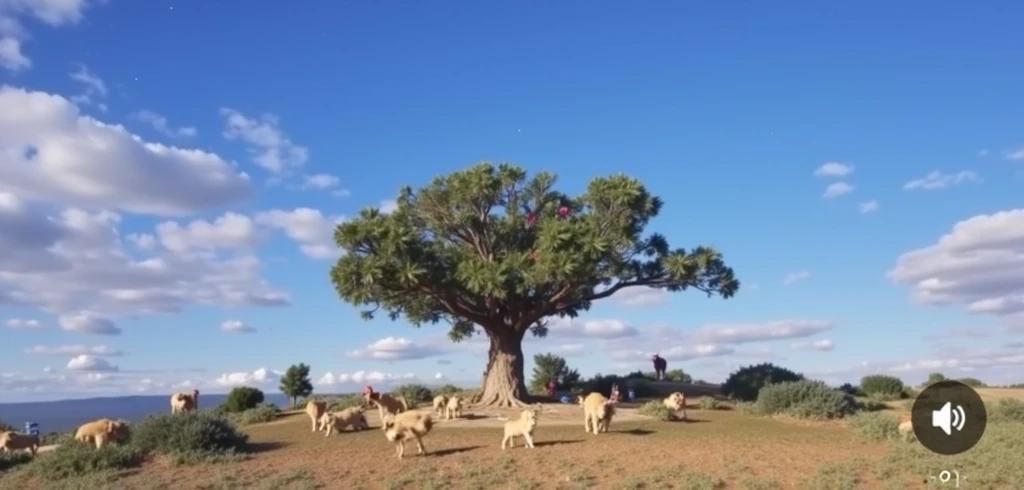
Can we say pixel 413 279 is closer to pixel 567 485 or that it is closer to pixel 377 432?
pixel 377 432

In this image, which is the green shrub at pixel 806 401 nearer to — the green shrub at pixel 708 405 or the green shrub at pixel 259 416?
the green shrub at pixel 708 405

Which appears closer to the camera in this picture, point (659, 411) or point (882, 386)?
point (659, 411)

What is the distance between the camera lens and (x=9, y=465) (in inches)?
666

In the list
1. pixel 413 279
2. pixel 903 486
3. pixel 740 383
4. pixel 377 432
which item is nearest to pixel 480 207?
pixel 413 279

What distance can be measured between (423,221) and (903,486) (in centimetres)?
1865

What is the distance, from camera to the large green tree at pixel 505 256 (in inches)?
982

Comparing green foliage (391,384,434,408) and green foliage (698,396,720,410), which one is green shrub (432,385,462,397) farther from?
green foliage (698,396,720,410)

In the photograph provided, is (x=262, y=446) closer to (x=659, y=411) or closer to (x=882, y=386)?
(x=659, y=411)

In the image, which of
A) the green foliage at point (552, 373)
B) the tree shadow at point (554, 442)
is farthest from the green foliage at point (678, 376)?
the tree shadow at point (554, 442)

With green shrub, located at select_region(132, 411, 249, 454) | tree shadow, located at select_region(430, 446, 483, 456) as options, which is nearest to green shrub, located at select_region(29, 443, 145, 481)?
green shrub, located at select_region(132, 411, 249, 454)

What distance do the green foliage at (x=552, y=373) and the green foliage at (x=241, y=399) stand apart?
11.8 metres

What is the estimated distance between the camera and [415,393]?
29.2 metres

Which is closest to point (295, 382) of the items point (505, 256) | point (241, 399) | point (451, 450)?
point (241, 399)

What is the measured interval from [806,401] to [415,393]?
12.9 meters
